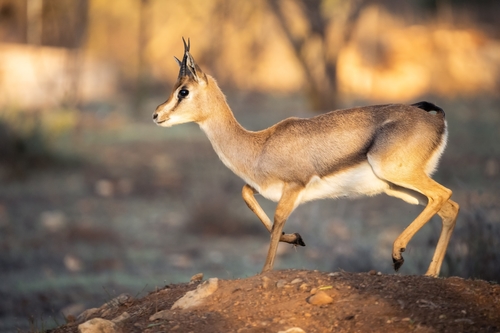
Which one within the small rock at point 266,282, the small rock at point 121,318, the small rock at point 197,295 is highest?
the small rock at point 266,282

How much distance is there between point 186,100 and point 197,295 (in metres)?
2.03

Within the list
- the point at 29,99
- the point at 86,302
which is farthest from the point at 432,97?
the point at 86,302

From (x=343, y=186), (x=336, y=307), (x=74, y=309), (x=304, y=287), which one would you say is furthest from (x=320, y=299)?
(x=74, y=309)

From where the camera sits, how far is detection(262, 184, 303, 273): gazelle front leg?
6227mm

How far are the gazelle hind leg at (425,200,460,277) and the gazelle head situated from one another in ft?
7.50

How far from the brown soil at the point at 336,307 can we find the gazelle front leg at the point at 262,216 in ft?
2.05

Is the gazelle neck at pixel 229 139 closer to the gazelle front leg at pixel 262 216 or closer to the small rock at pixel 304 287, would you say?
the gazelle front leg at pixel 262 216

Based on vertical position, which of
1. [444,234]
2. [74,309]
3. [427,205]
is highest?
[427,205]

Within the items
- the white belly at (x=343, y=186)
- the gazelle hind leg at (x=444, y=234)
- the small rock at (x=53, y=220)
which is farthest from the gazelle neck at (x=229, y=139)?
the small rock at (x=53, y=220)

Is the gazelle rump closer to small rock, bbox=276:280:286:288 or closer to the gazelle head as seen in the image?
the gazelle head

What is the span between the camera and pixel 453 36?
996 inches

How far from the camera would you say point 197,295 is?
5.55 m

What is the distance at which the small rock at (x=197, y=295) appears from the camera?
5.50 meters

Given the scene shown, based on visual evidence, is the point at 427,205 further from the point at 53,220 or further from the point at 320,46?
the point at 320,46
